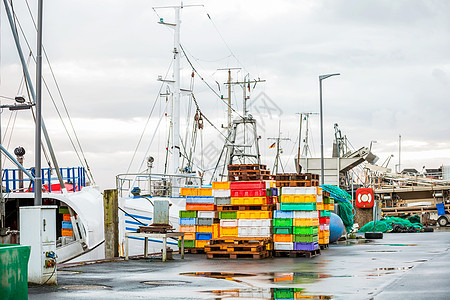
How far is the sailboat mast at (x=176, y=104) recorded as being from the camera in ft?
115

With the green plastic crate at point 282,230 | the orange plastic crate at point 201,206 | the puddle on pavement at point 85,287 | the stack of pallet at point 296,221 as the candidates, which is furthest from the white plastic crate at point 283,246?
the puddle on pavement at point 85,287

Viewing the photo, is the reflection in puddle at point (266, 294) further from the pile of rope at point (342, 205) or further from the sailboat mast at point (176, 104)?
the sailboat mast at point (176, 104)

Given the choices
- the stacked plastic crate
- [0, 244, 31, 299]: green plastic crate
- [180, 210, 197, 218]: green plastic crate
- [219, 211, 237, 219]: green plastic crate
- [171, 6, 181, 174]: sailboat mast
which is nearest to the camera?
[0, 244, 31, 299]: green plastic crate

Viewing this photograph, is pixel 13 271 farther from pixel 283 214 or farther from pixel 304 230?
pixel 304 230

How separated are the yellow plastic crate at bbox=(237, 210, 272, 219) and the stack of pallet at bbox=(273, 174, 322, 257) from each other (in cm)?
33

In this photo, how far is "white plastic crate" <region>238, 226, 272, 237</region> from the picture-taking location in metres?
22.1

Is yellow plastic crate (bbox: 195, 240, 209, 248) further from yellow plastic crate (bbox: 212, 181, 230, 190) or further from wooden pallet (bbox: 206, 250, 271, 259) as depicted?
yellow plastic crate (bbox: 212, 181, 230, 190)

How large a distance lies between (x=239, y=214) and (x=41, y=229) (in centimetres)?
929

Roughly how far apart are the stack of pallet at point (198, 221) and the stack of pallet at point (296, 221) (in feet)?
8.15

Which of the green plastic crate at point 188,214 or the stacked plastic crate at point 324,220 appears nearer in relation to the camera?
the green plastic crate at point 188,214

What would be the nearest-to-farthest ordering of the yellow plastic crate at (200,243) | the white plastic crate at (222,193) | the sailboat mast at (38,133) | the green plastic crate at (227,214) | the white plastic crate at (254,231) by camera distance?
the sailboat mast at (38,133) → the white plastic crate at (254,231) → the green plastic crate at (227,214) → the white plastic crate at (222,193) → the yellow plastic crate at (200,243)

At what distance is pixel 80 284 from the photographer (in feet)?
47.1

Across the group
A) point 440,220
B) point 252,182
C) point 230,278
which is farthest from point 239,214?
point 440,220

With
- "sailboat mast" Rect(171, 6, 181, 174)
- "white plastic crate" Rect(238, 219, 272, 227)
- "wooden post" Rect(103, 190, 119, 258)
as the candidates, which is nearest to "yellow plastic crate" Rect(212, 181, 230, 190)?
"white plastic crate" Rect(238, 219, 272, 227)
